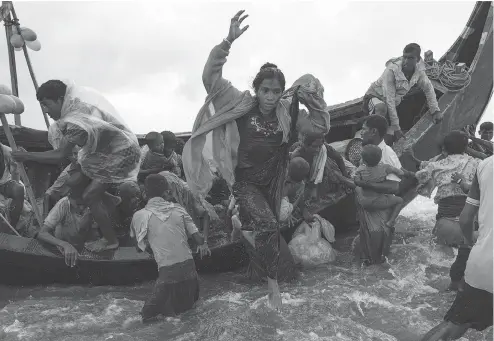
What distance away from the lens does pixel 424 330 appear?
3357 mm

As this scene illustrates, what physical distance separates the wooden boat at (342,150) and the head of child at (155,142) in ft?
4.03

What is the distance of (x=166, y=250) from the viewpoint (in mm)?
3797

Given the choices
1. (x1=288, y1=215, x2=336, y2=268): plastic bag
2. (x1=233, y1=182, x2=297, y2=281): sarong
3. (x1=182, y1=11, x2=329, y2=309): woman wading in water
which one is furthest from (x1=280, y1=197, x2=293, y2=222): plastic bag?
(x1=233, y1=182, x2=297, y2=281): sarong

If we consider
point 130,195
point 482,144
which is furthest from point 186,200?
point 482,144

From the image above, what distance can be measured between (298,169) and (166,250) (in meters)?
1.73

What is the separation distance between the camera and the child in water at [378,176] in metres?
4.76

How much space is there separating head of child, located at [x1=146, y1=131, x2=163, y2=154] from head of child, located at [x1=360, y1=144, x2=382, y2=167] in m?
2.46

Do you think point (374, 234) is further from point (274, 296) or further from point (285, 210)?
point (274, 296)

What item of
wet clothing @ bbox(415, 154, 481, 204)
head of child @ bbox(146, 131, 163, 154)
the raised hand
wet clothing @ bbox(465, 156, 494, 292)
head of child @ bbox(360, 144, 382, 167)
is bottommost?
wet clothing @ bbox(465, 156, 494, 292)

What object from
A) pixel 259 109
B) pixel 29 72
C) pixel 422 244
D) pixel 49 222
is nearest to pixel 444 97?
pixel 422 244

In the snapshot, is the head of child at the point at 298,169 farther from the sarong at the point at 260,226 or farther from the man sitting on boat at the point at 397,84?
the man sitting on boat at the point at 397,84

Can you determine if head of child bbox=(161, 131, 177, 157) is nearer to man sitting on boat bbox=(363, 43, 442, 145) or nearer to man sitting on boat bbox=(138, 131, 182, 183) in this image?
man sitting on boat bbox=(138, 131, 182, 183)

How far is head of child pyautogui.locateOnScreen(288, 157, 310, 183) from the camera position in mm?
5016

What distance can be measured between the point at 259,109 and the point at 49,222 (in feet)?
7.10
